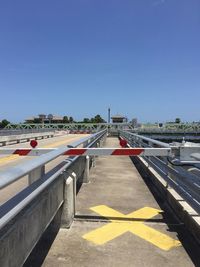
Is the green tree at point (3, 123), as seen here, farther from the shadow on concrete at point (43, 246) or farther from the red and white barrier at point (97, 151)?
the shadow on concrete at point (43, 246)

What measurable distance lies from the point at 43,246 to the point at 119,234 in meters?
1.35

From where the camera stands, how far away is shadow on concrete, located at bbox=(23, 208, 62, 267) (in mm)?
4934

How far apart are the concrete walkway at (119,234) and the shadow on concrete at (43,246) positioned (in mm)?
85

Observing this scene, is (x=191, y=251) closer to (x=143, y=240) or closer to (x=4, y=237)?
(x=143, y=240)

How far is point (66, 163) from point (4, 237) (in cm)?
383

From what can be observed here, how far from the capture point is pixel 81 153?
764 cm

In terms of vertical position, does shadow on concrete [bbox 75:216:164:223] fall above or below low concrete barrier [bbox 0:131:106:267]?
below

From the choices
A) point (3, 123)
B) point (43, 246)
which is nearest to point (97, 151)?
point (43, 246)

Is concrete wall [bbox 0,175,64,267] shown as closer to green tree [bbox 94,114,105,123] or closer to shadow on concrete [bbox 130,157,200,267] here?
shadow on concrete [bbox 130,157,200,267]

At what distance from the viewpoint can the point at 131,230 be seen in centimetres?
646

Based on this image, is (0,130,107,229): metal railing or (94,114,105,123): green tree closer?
(0,130,107,229): metal railing

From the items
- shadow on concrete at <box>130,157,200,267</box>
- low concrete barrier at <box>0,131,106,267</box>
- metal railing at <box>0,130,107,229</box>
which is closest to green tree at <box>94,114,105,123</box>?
shadow on concrete at <box>130,157,200,267</box>

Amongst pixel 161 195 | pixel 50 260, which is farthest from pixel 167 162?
pixel 50 260

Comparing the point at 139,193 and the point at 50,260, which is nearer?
the point at 50,260
